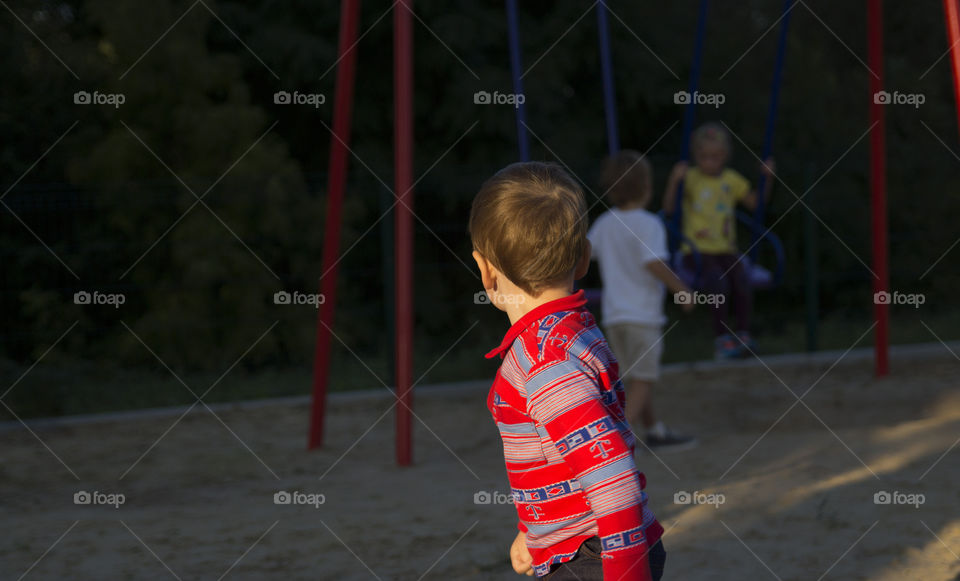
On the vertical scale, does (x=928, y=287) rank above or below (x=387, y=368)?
above

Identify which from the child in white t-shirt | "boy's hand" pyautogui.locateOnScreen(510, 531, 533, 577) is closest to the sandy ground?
the child in white t-shirt

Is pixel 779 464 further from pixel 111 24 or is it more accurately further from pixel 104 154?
pixel 111 24

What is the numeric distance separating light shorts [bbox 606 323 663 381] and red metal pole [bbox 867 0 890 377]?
212cm

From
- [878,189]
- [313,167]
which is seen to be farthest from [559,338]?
[313,167]

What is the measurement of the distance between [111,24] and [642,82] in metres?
Answer: 5.51

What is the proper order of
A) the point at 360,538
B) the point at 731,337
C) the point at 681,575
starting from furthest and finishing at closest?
the point at 731,337
the point at 360,538
the point at 681,575

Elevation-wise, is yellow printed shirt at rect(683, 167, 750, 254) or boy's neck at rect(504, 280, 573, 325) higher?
yellow printed shirt at rect(683, 167, 750, 254)

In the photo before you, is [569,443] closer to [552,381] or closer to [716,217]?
[552,381]

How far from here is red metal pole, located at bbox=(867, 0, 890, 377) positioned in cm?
580

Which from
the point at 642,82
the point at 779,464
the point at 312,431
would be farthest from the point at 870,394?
the point at 642,82

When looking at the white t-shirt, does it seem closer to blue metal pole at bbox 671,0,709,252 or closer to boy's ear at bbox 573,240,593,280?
blue metal pole at bbox 671,0,709,252

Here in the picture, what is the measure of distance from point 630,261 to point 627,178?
15.0 inches

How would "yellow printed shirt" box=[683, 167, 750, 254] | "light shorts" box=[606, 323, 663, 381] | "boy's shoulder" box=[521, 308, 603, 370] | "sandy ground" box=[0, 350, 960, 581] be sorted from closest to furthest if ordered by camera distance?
"boy's shoulder" box=[521, 308, 603, 370]
"sandy ground" box=[0, 350, 960, 581]
"light shorts" box=[606, 323, 663, 381]
"yellow printed shirt" box=[683, 167, 750, 254]

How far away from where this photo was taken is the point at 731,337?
5.44 m
